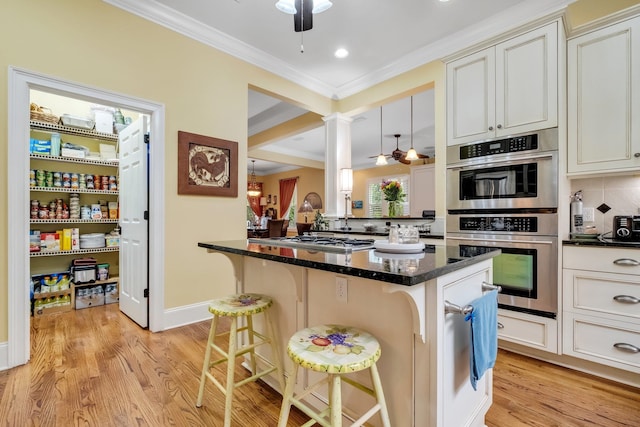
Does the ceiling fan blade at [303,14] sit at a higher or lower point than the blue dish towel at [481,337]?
higher

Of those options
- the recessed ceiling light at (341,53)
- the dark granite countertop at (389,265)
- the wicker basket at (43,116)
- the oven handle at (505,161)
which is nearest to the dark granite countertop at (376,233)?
the oven handle at (505,161)

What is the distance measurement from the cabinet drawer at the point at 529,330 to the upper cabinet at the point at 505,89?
136 centimetres

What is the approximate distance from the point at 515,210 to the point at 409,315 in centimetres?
161

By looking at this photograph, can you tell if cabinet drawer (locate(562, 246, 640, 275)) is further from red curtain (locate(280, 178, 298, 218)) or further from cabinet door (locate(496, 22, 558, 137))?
red curtain (locate(280, 178, 298, 218))

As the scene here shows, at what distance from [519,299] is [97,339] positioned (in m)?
3.35

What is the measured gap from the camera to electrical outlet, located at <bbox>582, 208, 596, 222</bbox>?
2.30 meters

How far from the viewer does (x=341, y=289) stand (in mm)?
1360

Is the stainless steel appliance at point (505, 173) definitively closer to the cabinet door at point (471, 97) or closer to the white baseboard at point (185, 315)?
the cabinet door at point (471, 97)

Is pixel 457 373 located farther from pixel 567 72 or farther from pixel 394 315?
pixel 567 72

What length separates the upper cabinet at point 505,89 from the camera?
210 cm

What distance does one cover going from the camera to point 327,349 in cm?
110

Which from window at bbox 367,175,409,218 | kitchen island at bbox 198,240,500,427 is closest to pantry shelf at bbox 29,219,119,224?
kitchen island at bbox 198,240,500,427

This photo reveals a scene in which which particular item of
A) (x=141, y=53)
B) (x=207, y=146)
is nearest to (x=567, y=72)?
(x=207, y=146)

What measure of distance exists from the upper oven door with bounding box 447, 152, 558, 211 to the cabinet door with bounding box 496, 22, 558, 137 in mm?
248
